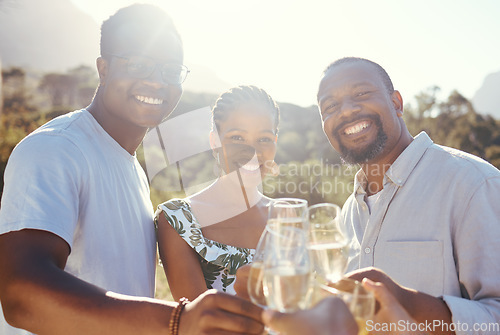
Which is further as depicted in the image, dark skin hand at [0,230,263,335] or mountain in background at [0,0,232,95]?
mountain in background at [0,0,232,95]

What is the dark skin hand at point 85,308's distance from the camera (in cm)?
157

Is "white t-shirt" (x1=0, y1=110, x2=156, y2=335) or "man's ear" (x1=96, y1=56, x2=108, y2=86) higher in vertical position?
"man's ear" (x1=96, y1=56, x2=108, y2=86)

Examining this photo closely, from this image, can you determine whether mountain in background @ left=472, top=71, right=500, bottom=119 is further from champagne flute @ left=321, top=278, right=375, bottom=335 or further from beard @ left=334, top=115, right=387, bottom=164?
champagne flute @ left=321, top=278, right=375, bottom=335

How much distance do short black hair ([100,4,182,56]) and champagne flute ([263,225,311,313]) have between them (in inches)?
88.8

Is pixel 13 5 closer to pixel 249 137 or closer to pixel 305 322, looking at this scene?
pixel 249 137

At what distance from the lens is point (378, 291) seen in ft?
5.17

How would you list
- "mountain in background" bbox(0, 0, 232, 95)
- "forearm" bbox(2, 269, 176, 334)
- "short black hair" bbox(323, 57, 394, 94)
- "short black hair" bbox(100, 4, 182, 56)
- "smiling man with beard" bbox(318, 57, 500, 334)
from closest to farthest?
"forearm" bbox(2, 269, 176, 334) → "smiling man with beard" bbox(318, 57, 500, 334) → "short black hair" bbox(100, 4, 182, 56) → "short black hair" bbox(323, 57, 394, 94) → "mountain in background" bbox(0, 0, 232, 95)

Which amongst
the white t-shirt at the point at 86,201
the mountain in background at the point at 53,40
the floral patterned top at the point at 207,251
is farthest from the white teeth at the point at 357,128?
the mountain in background at the point at 53,40

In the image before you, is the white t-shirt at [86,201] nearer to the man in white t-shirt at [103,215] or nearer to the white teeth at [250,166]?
the man in white t-shirt at [103,215]

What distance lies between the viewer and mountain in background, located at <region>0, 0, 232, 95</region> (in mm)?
130125

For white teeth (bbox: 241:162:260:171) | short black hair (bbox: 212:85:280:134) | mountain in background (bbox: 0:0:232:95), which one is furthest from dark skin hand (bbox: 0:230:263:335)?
mountain in background (bbox: 0:0:232:95)

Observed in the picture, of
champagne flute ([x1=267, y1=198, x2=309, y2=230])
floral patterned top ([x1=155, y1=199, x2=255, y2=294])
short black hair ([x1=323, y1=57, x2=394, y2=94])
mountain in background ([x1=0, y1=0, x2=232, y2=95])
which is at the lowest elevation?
floral patterned top ([x1=155, y1=199, x2=255, y2=294])

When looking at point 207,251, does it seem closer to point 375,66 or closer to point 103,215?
point 103,215

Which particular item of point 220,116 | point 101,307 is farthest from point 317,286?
point 220,116
